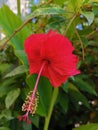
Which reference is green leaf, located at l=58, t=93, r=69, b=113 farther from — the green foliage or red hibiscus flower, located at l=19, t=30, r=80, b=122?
red hibiscus flower, located at l=19, t=30, r=80, b=122

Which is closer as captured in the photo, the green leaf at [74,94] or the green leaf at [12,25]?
the green leaf at [12,25]

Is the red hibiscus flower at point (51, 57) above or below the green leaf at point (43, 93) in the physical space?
above

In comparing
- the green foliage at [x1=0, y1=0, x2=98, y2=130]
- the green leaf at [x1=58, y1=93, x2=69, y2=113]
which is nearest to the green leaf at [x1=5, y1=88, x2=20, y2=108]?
the green foliage at [x1=0, y1=0, x2=98, y2=130]

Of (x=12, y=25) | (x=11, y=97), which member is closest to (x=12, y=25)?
(x=12, y=25)

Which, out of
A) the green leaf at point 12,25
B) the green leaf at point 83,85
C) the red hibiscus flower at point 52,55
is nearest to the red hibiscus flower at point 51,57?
the red hibiscus flower at point 52,55

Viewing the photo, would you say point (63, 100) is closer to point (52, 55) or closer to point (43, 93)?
point (43, 93)

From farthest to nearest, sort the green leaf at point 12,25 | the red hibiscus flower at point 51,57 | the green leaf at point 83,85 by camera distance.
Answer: the green leaf at point 83,85 < the green leaf at point 12,25 < the red hibiscus flower at point 51,57

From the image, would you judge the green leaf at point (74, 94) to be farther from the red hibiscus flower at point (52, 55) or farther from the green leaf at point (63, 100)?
the red hibiscus flower at point (52, 55)
